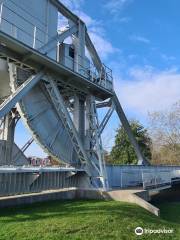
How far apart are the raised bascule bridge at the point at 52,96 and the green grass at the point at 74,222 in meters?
2.26

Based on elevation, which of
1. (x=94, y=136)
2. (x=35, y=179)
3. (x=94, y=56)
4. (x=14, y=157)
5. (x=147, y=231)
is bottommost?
(x=147, y=231)

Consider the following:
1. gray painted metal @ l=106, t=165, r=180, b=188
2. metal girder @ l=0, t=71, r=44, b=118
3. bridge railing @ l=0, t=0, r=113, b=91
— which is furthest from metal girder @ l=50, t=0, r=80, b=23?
gray painted metal @ l=106, t=165, r=180, b=188

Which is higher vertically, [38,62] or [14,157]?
[38,62]

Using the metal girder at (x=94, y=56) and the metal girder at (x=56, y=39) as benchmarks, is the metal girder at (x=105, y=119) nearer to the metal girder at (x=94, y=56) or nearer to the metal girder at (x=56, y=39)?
the metal girder at (x=94, y=56)

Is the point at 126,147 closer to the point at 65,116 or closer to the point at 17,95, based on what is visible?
the point at 65,116

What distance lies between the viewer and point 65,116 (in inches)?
631

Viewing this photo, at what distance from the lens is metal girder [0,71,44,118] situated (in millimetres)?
12432

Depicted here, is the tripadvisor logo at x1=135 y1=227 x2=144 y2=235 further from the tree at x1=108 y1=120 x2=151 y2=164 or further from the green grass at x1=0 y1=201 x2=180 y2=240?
the tree at x1=108 y1=120 x2=151 y2=164

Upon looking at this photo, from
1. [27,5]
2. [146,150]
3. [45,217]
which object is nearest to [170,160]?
[146,150]

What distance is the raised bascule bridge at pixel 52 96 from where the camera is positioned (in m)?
13.5

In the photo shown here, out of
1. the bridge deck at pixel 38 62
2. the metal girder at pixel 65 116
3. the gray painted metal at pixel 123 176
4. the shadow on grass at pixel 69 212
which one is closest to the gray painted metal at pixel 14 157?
the metal girder at pixel 65 116

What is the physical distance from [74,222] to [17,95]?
6771 millimetres

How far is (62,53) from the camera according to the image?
58.5ft

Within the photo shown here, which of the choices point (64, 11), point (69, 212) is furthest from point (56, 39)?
point (69, 212)
